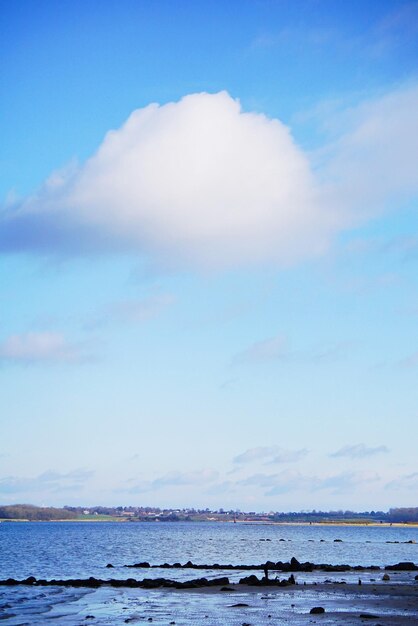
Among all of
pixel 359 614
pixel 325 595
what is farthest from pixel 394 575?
pixel 359 614

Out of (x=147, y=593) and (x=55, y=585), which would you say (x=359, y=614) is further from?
(x=55, y=585)

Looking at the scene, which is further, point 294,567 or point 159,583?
point 294,567

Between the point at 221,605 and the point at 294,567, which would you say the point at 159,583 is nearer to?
the point at 221,605

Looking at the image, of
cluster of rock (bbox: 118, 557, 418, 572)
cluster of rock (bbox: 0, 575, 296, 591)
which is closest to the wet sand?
cluster of rock (bbox: 0, 575, 296, 591)

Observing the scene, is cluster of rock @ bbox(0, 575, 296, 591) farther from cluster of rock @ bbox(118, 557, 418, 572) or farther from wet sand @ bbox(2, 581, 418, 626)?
cluster of rock @ bbox(118, 557, 418, 572)

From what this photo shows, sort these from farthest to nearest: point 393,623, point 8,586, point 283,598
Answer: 1. point 8,586
2. point 283,598
3. point 393,623

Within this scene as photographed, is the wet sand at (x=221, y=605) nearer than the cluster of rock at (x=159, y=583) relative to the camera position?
Yes

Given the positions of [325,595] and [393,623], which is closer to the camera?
[393,623]

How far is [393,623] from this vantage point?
41156 millimetres

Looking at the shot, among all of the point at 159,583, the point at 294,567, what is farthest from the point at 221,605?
the point at 294,567

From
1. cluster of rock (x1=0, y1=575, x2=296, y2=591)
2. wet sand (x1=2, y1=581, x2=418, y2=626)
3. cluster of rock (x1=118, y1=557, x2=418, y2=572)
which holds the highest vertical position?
cluster of rock (x1=118, y1=557, x2=418, y2=572)

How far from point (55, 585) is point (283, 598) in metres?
25.0

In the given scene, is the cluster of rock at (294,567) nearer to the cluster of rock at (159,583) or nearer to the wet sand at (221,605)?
the cluster of rock at (159,583)

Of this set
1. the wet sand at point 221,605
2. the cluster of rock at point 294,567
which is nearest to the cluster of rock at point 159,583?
the wet sand at point 221,605
